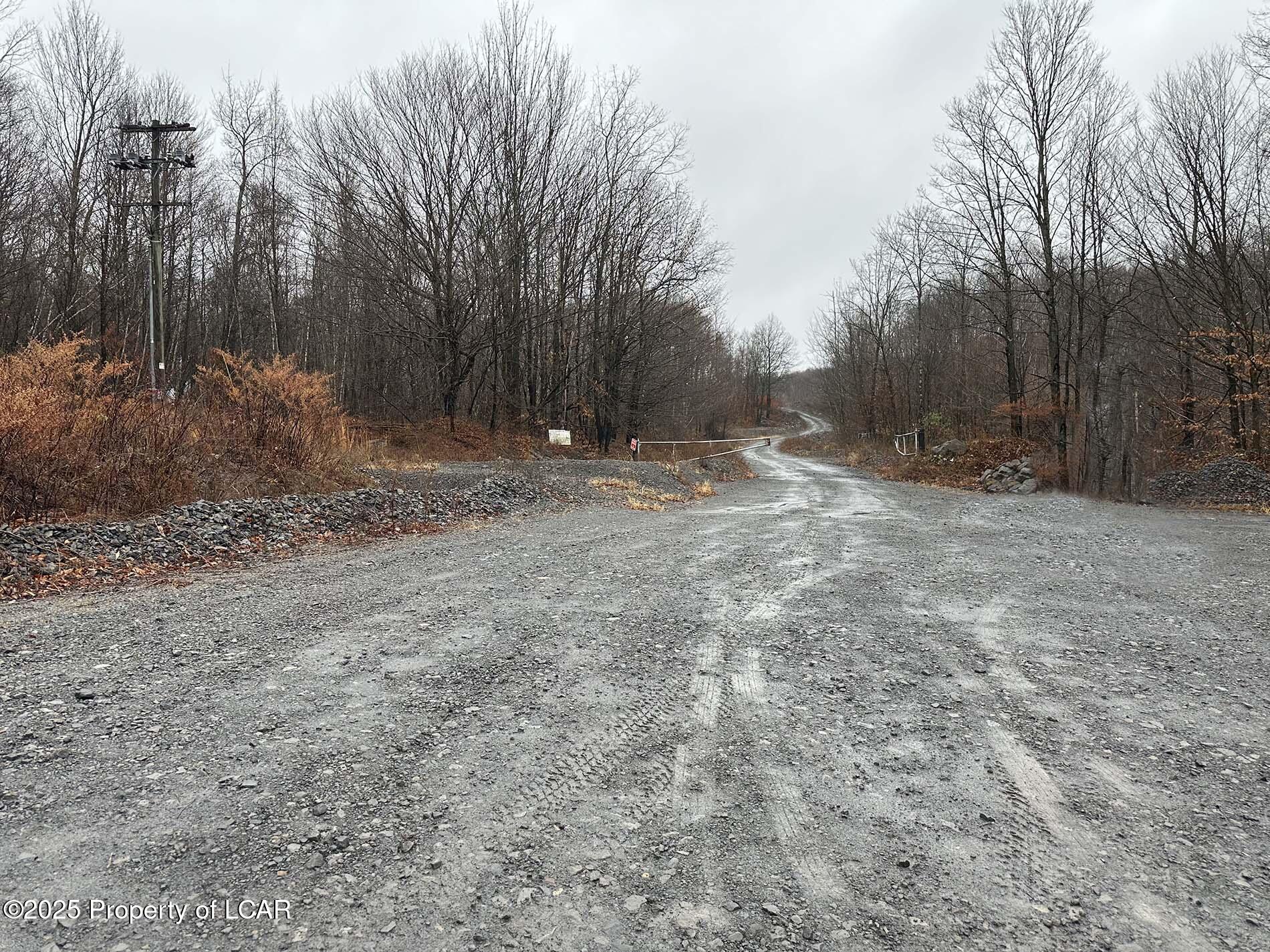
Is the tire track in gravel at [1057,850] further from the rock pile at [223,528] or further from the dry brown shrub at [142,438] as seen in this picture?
the dry brown shrub at [142,438]

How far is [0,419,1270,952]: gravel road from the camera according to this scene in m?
1.74

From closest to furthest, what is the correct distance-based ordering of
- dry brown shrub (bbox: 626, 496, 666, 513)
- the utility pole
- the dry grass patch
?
dry brown shrub (bbox: 626, 496, 666, 513) < the dry grass patch < the utility pole

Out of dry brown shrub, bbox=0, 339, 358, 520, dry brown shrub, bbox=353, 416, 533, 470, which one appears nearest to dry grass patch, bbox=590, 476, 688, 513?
dry brown shrub, bbox=353, 416, 533, 470

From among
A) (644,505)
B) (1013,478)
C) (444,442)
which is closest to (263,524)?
(644,505)

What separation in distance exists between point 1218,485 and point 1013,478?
419 cm

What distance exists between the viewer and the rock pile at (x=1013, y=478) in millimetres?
15055

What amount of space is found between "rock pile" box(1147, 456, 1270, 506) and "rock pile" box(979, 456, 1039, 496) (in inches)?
102

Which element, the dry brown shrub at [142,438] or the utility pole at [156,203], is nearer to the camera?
the dry brown shrub at [142,438]

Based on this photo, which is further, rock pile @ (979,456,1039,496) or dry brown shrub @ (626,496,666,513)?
rock pile @ (979,456,1039,496)

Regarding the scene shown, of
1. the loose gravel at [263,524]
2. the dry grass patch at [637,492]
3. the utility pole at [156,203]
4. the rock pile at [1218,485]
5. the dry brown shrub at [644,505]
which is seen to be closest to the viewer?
the loose gravel at [263,524]

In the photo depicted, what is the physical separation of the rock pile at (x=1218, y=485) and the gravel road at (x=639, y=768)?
28.0ft

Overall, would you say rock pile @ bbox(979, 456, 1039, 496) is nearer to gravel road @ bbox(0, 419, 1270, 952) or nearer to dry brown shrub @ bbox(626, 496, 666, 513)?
dry brown shrub @ bbox(626, 496, 666, 513)

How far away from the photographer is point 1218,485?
11891 mm

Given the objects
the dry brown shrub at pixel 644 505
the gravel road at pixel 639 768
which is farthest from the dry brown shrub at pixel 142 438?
the dry brown shrub at pixel 644 505
